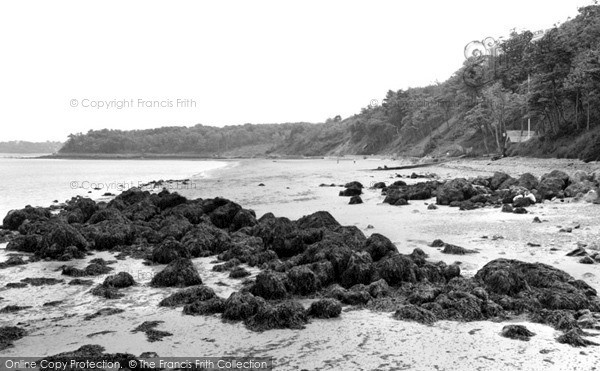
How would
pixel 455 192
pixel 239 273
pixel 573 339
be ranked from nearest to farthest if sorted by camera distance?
1. pixel 573 339
2. pixel 239 273
3. pixel 455 192

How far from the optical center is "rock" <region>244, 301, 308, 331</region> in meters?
6.81

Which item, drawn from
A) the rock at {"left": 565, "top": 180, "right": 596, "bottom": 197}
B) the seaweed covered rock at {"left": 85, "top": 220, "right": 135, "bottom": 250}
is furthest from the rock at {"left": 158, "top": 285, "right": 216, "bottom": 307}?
the rock at {"left": 565, "top": 180, "right": 596, "bottom": 197}

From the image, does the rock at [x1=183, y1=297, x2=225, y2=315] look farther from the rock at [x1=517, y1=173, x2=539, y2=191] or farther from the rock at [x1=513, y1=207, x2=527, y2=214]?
the rock at [x1=517, y1=173, x2=539, y2=191]

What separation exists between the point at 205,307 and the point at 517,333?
463 centimetres

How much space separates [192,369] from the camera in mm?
5492

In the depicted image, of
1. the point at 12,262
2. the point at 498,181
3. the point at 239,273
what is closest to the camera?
the point at 239,273

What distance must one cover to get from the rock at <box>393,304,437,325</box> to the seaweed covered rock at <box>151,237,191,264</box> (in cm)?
636

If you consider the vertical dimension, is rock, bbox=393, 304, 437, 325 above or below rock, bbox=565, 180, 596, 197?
below

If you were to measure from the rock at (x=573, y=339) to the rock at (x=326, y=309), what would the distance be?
9.79ft

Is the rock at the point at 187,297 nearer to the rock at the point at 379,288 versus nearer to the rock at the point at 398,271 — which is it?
the rock at the point at 379,288

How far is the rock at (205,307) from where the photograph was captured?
24.8ft

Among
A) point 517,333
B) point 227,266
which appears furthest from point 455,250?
point 227,266

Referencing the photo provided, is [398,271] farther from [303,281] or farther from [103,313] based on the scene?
[103,313]

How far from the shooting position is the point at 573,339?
5832 millimetres
